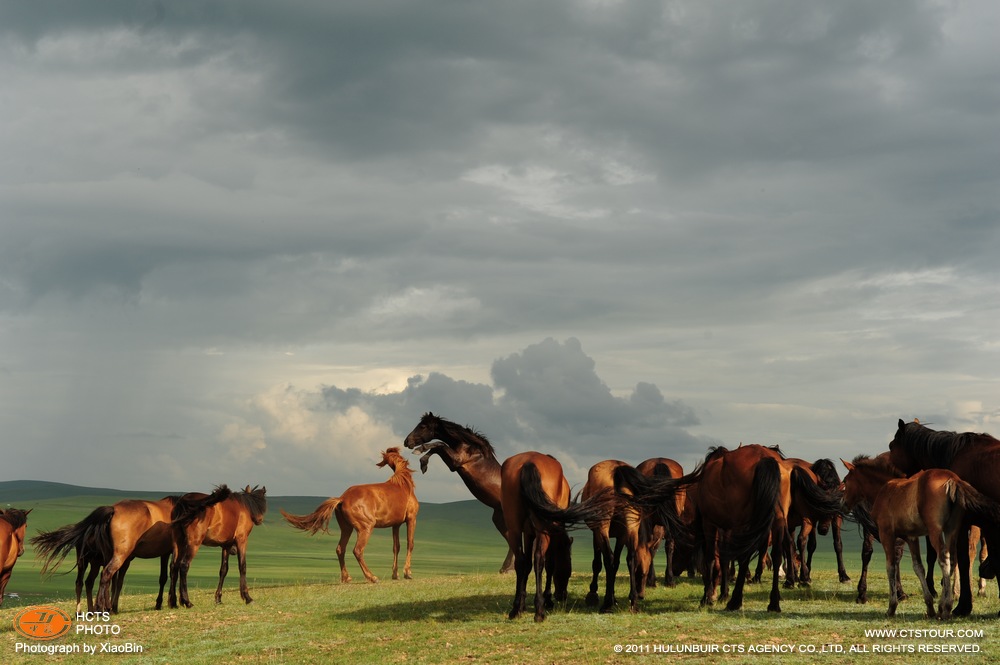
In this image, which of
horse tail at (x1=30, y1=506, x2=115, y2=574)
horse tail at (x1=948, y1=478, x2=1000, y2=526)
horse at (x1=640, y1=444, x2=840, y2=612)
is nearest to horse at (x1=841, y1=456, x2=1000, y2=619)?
horse tail at (x1=948, y1=478, x2=1000, y2=526)

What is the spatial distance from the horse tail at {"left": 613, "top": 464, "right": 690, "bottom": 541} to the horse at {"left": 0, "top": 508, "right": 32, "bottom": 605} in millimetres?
12864

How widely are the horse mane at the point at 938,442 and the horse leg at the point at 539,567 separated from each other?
739 cm

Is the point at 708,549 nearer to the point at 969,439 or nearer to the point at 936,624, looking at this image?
the point at 936,624

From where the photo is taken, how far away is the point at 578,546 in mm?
113812

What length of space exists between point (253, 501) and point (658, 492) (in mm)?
10259

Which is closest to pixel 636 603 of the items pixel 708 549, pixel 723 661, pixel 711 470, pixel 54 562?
pixel 708 549

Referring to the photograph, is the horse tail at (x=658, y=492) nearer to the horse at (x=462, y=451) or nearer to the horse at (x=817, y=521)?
the horse at (x=817, y=521)

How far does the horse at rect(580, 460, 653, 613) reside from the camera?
14.6 m

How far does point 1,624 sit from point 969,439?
1956 cm

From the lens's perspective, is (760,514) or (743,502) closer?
(760,514)

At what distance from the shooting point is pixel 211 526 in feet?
61.8

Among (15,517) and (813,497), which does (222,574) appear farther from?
(813,497)

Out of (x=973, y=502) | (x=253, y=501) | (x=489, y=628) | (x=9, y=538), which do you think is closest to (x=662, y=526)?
(x=489, y=628)

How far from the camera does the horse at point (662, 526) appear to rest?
1758cm
